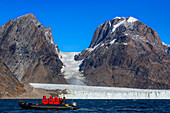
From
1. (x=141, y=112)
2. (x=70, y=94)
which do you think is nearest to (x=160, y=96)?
(x=70, y=94)

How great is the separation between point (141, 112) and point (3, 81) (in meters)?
57.6

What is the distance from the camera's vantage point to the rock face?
10344 cm

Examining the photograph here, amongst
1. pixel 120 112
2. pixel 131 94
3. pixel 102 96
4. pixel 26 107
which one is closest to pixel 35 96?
pixel 102 96

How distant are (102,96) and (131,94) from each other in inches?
562

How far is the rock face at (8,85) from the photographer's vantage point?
339 feet

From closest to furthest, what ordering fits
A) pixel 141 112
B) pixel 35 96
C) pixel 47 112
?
pixel 47 112, pixel 141 112, pixel 35 96

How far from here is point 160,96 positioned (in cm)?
14025

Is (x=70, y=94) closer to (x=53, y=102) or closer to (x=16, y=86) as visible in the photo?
(x=16, y=86)

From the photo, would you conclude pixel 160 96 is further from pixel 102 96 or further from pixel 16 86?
pixel 16 86

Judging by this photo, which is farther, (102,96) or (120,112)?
(102,96)

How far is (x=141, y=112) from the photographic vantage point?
64.2 meters

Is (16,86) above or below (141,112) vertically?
above

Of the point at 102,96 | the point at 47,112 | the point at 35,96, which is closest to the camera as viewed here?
the point at 47,112

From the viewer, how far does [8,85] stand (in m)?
107
